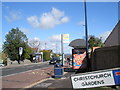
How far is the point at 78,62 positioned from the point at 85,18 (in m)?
4.84

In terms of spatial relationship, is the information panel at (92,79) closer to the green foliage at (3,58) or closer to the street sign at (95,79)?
the street sign at (95,79)

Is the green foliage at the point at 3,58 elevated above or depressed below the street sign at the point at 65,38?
below

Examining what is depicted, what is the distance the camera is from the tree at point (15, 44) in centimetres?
5300

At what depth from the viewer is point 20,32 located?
56.9 meters

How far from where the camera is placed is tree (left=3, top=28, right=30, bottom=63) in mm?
53000

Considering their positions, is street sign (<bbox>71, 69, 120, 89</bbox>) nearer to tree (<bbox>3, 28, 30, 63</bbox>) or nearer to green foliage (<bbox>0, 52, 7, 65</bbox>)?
green foliage (<bbox>0, 52, 7, 65</bbox>)

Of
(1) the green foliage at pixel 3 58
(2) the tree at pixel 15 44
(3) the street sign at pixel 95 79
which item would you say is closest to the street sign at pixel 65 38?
(3) the street sign at pixel 95 79

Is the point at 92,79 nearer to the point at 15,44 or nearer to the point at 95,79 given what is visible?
the point at 95,79

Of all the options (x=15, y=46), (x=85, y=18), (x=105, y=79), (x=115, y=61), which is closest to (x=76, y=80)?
(x=105, y=79)

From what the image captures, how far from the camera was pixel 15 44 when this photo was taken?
2109 inches

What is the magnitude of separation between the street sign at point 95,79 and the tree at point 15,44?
47534 mm

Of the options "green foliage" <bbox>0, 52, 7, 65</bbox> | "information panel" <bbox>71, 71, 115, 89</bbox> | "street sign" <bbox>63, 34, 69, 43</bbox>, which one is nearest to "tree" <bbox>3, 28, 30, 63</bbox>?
"green foliage" <bbox>0, 52, 7, 65</bbox>

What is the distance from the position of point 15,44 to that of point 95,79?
48.5 meters

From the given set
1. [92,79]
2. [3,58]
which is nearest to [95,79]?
[92,79]
